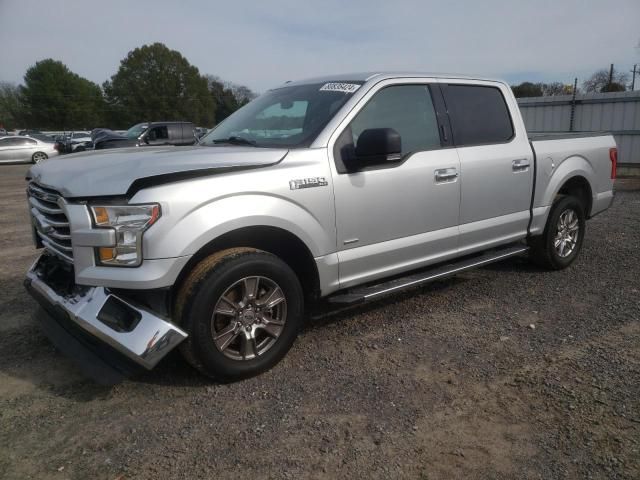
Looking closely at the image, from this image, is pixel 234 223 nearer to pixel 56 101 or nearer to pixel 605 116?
pixel 605 116

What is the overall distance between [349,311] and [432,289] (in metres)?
0.99

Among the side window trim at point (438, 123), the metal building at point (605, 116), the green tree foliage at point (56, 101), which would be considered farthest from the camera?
the green tree foliage at point (56, 101)

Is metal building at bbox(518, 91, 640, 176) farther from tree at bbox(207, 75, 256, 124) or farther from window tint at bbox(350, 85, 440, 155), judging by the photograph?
tree at bbox(207, 75, 256, 124)

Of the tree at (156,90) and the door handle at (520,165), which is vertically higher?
the tree at (156,90)

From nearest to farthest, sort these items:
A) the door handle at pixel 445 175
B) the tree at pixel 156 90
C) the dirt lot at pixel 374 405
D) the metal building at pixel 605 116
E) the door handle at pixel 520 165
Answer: the dirt lot at pixel 374 405
the door handle at pixel 445 175
the door handle at pixel 520 165
the metal building at pixel 605 116
the tree at pixel 156 90

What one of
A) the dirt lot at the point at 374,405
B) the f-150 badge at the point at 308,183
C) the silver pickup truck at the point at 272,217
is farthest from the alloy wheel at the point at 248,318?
the f-150 badge at the point at 308,183

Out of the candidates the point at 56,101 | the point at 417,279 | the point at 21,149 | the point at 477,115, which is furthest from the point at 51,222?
the point at 56,101

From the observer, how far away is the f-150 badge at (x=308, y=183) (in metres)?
3.11

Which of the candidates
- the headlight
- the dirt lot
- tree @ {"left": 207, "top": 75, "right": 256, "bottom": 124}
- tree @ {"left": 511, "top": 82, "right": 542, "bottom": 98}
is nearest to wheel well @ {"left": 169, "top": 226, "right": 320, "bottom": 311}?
the headlight

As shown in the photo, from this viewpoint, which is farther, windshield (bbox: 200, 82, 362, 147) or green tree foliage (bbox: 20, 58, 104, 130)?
green tree foliage (bbox: 20, 58, 104, 130)

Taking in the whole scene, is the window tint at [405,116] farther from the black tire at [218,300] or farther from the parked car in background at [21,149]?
the parked car in background at [21,149]

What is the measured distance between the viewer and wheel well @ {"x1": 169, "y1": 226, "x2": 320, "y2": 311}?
2.95 meters

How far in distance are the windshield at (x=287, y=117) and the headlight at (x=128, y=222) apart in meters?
1.15

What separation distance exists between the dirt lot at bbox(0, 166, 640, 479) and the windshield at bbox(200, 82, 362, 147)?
151 centimetres
